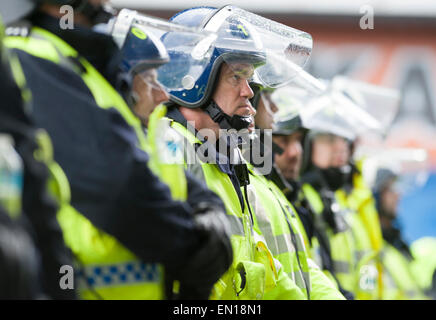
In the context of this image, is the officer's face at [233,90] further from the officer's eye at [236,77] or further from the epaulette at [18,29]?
the epaulette at [18,29]

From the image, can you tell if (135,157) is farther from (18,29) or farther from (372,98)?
(372,98)

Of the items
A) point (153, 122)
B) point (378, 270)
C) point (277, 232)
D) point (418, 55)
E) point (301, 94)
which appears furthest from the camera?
point (418, 55)

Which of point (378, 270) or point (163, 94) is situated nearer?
point (163, 94)

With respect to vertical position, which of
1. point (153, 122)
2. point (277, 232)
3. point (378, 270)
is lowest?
point (378, 270)

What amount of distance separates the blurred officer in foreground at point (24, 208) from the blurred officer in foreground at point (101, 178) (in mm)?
90

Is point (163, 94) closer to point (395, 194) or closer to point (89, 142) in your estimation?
A: point (89, 142)

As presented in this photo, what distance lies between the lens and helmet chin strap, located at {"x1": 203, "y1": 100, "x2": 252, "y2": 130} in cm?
438

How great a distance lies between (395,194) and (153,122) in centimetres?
671

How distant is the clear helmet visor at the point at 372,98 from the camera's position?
7155mm

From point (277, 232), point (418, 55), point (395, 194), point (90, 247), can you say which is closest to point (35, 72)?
point (90, 247)

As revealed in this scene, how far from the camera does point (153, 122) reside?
10.6 ft

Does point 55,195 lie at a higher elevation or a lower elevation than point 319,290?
higher

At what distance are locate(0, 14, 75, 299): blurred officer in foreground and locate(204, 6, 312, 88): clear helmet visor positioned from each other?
63.7 inches

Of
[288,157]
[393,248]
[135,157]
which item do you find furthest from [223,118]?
[393,248]
